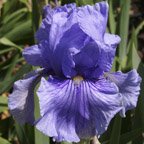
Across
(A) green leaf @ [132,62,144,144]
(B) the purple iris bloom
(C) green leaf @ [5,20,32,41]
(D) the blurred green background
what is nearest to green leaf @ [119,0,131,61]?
(D) the blurred green background

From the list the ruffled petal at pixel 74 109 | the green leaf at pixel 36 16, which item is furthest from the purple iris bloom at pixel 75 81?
the green leaf at pixel 36 16

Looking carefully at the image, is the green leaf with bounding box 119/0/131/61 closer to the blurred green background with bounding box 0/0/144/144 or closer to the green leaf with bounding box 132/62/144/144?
the blurred green background with bounding box 0/0/144/144

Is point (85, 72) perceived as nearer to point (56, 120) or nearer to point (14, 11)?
point (56, 120)

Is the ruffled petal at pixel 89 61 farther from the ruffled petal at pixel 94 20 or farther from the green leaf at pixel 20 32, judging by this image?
the green leaf at pixel 20 32

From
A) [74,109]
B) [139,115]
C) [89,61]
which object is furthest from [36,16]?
[74,109]

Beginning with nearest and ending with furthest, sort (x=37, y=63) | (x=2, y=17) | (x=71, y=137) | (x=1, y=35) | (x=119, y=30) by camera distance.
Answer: (x=71, y=137) < (x=37, y=63) < (x=119, y=30) < (x=1, y=35) < (x=2, y=17)

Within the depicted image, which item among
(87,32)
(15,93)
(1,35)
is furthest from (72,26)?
(1,35)
